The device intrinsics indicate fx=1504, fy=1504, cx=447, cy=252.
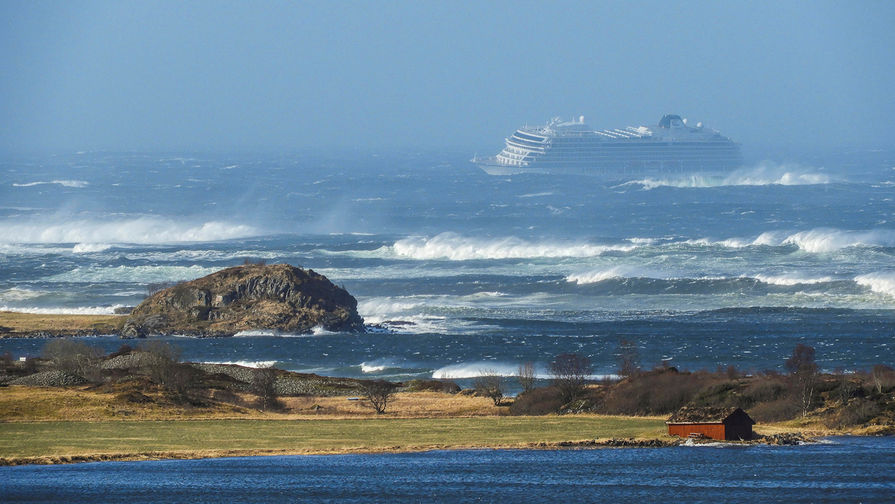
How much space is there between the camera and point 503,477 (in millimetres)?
40531

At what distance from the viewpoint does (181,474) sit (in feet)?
136

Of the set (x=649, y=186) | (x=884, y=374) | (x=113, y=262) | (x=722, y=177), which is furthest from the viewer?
(x=722, y=177)

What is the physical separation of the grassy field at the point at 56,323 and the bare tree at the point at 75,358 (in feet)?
34.3

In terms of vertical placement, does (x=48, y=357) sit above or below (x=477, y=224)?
below

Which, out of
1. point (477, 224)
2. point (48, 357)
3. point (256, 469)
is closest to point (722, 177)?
point (477, 224)

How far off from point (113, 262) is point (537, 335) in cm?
4403

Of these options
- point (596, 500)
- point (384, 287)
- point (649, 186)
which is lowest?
point (596, 500)

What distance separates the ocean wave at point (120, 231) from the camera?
124625 millimetres

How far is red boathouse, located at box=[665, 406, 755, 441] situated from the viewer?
148 feet

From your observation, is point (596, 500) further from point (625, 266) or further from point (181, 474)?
point (625, 266)

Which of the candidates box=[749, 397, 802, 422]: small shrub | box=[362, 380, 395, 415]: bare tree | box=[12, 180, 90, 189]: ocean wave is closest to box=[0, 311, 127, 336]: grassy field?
box=[362, 380, 395, 415]: bare tree

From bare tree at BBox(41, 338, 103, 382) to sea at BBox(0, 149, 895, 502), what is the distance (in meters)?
5.83

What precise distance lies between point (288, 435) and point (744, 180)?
15106cm

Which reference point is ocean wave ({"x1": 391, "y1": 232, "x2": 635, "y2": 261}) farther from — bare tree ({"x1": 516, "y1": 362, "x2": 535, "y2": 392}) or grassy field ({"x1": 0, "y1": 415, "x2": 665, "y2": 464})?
grassy field ({"x1": 0, "y1": 415, "x2": 665, "y2": 464})
